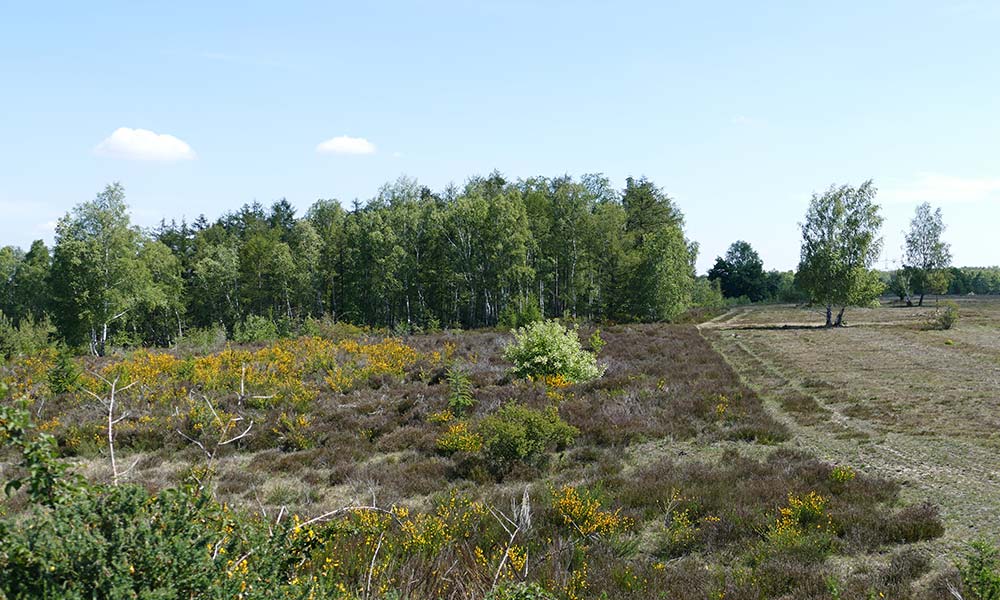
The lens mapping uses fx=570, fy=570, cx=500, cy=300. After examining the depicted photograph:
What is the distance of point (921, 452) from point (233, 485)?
1334cm

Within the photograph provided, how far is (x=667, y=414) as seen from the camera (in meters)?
14.6

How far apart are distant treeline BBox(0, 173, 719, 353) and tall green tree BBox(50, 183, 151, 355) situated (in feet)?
0.33

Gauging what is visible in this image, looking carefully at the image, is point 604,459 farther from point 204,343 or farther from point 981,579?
point 204,343

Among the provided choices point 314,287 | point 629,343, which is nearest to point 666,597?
point 629,343

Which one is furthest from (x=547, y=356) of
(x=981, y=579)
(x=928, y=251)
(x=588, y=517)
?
(x=928, y=251)

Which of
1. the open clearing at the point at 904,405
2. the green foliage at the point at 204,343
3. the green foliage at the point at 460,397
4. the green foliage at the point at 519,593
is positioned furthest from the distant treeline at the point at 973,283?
the green foliage at the point at 519,593

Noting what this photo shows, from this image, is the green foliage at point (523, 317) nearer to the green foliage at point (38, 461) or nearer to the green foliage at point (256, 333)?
the green foliage at point (256, 333)

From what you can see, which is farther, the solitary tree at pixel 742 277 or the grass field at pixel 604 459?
the solitary tree at pixel 742 277

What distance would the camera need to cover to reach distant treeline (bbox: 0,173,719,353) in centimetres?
4094

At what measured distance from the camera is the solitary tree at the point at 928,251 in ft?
204

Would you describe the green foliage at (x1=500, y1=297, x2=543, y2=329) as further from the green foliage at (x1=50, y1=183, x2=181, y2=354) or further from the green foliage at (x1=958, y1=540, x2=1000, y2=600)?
the green foliage at (x1=958, y1=540, x2=1000, y2=600)

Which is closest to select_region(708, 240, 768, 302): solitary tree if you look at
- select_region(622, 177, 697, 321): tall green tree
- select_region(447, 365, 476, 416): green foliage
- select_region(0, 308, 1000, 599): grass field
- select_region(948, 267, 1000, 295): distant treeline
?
select_region(948, 267, 1000, 295): distant treeline

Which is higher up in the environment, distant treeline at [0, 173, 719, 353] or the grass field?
distant treeline at [0, 173, 719, 353]

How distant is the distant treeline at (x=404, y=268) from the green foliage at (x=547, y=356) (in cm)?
1482
